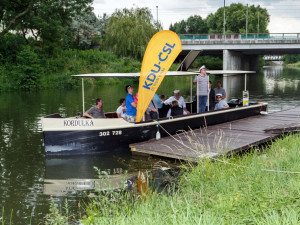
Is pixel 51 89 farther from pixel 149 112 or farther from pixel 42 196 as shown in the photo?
pixel 42 196

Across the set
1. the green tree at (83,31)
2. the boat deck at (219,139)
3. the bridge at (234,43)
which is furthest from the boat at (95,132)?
the green tree at (83,31)

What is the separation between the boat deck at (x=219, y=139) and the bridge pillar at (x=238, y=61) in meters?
41.1

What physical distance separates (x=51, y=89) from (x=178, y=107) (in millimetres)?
23210

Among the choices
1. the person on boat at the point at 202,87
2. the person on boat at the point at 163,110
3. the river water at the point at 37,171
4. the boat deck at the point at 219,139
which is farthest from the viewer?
the person on boat at the point at 163,110

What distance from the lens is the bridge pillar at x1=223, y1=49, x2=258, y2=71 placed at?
55778 mm

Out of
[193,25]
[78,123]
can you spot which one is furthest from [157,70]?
[193,25]

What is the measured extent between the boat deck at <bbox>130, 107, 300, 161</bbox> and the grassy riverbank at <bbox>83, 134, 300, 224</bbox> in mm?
1186

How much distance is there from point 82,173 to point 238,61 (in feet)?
190

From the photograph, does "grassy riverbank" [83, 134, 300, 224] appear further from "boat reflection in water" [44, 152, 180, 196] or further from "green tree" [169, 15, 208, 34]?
"green tree" [169, 15, 208, 34]

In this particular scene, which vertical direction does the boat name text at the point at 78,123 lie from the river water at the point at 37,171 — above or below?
above

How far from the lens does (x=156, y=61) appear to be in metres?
10.8

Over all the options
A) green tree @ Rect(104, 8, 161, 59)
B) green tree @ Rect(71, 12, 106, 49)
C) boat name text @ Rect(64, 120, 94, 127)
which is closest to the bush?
green tree @ Rect(104, 8, 161, 59)

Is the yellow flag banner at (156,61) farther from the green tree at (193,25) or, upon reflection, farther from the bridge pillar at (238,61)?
the green tree at (193,25)

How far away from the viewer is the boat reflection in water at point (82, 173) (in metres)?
8.21
